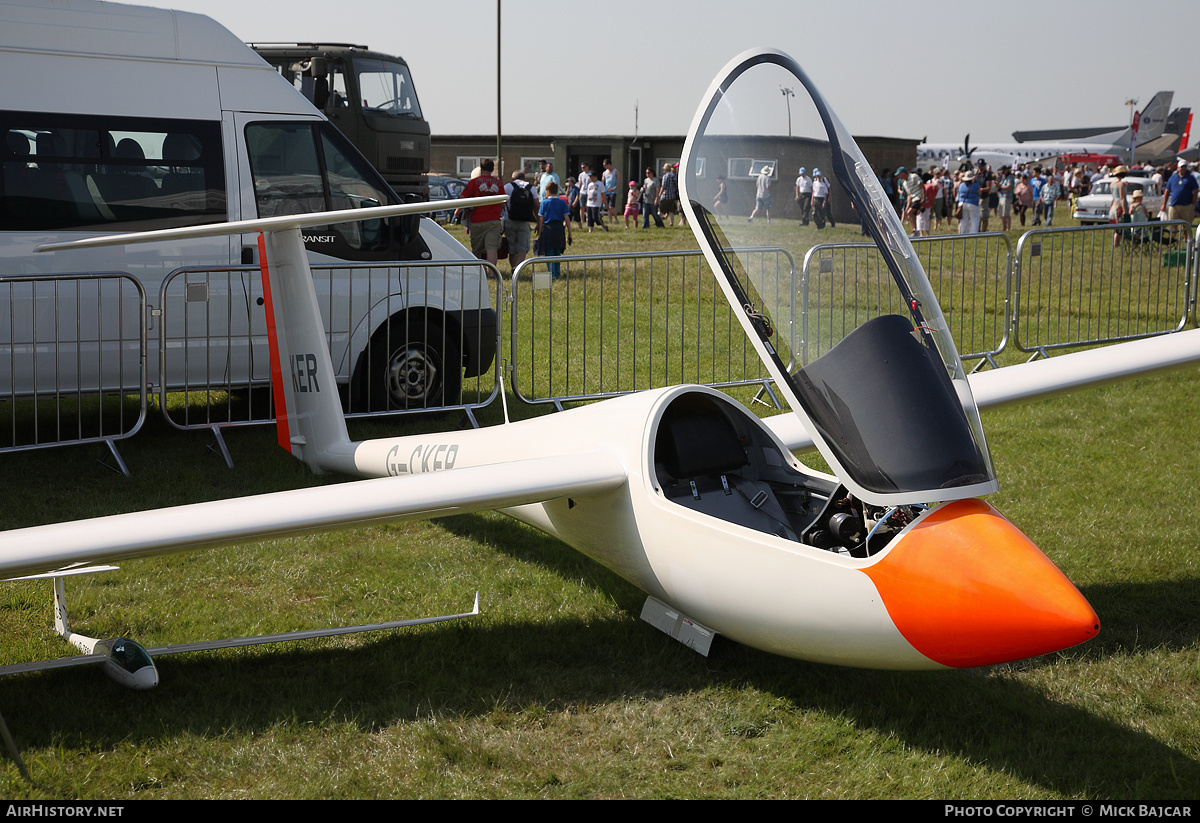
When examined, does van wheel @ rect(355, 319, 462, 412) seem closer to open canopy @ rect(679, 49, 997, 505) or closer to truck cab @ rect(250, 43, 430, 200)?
open canopy @ rect(679, 49, 997, 505)

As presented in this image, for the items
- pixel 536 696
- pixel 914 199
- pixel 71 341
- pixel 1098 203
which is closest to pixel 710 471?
pixel 536 696

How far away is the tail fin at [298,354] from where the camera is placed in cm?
529

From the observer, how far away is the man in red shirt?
14758 mm

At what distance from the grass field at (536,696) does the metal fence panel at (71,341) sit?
86.3 inches

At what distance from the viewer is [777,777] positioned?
3.19 meters

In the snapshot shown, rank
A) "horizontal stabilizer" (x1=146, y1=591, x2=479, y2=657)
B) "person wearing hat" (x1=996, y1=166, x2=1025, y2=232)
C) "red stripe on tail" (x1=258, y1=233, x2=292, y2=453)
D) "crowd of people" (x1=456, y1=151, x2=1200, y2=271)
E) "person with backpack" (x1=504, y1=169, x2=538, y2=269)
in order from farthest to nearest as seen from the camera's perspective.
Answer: "person wearing hat" (x1=996, y1=166, x2=1025, y2=232), "person with backpack" (x1=504, y1=169, x2=538, y2=269), "red stripe on tail" (x1=258, y1=233, x2=292, y2=453), "horizontal stabilizer" (x1=146, y1=591, x2=479, y2=657), "crowd of people" (x1=456, y1=151, x2=1200, y2=271)

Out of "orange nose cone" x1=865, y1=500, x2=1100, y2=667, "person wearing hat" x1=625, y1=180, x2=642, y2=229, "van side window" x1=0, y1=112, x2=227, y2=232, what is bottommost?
"orange nose cone" x1=865, y1=500, x2=1100, y2=667

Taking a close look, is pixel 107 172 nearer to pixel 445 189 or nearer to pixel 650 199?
pixel 650 199

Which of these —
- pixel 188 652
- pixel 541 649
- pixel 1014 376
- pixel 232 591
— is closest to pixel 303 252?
pixel 232 591

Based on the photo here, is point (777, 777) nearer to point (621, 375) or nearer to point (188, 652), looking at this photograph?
point (188, 652)

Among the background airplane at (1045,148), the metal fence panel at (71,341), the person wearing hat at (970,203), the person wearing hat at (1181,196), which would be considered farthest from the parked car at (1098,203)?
Answer: the background airplane at (1045,148)

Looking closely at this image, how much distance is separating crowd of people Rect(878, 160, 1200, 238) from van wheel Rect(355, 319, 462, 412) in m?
10.7

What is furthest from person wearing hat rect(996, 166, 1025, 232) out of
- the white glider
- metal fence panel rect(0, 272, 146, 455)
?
the white glider

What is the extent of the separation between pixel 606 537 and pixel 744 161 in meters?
1.60
